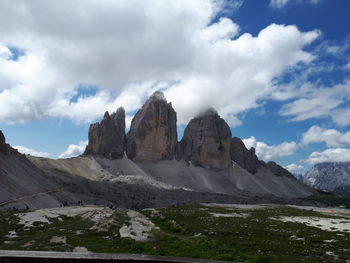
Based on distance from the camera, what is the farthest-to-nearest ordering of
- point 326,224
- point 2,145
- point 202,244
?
point 2,145, point 326,224, point 202,244

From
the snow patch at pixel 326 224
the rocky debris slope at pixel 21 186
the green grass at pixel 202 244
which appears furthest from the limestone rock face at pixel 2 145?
the snow patch at pixel 326 224

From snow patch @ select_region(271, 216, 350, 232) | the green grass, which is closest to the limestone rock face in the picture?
the green grass

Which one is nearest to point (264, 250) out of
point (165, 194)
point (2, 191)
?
point (2, 191)

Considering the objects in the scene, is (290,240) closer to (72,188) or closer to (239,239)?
(239,239)

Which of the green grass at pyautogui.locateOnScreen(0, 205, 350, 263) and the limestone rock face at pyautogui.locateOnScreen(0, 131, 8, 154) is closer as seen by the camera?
the green grass at pyautogui.locateOnScreen(0, 205, 350, 263)

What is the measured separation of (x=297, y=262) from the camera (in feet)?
64.6

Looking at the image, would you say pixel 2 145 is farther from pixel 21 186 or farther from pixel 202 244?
pixel 202 244

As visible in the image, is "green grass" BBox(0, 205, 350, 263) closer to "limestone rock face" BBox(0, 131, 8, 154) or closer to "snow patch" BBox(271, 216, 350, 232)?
"snow patch" BBox(271, 216, 350, 232)

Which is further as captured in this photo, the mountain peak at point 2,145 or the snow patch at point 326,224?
the mountain peak at point 2,145

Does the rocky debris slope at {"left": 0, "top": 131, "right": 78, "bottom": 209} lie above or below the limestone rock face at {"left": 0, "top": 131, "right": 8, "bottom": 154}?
below

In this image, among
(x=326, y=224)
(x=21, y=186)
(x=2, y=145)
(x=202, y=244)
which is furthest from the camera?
(x=2, y=145)

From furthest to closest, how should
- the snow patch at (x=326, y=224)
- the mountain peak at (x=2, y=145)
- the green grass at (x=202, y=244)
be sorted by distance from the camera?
the mountain peak at (x=2, y=145) → the snow patch at (x=326, y=224) → the green grass at (x=202, y=244)

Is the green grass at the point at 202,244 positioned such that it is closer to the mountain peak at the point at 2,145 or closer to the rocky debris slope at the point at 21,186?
the rocky debris slope at the point at 21,186

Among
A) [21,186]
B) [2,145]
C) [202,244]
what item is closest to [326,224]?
[202,244]
